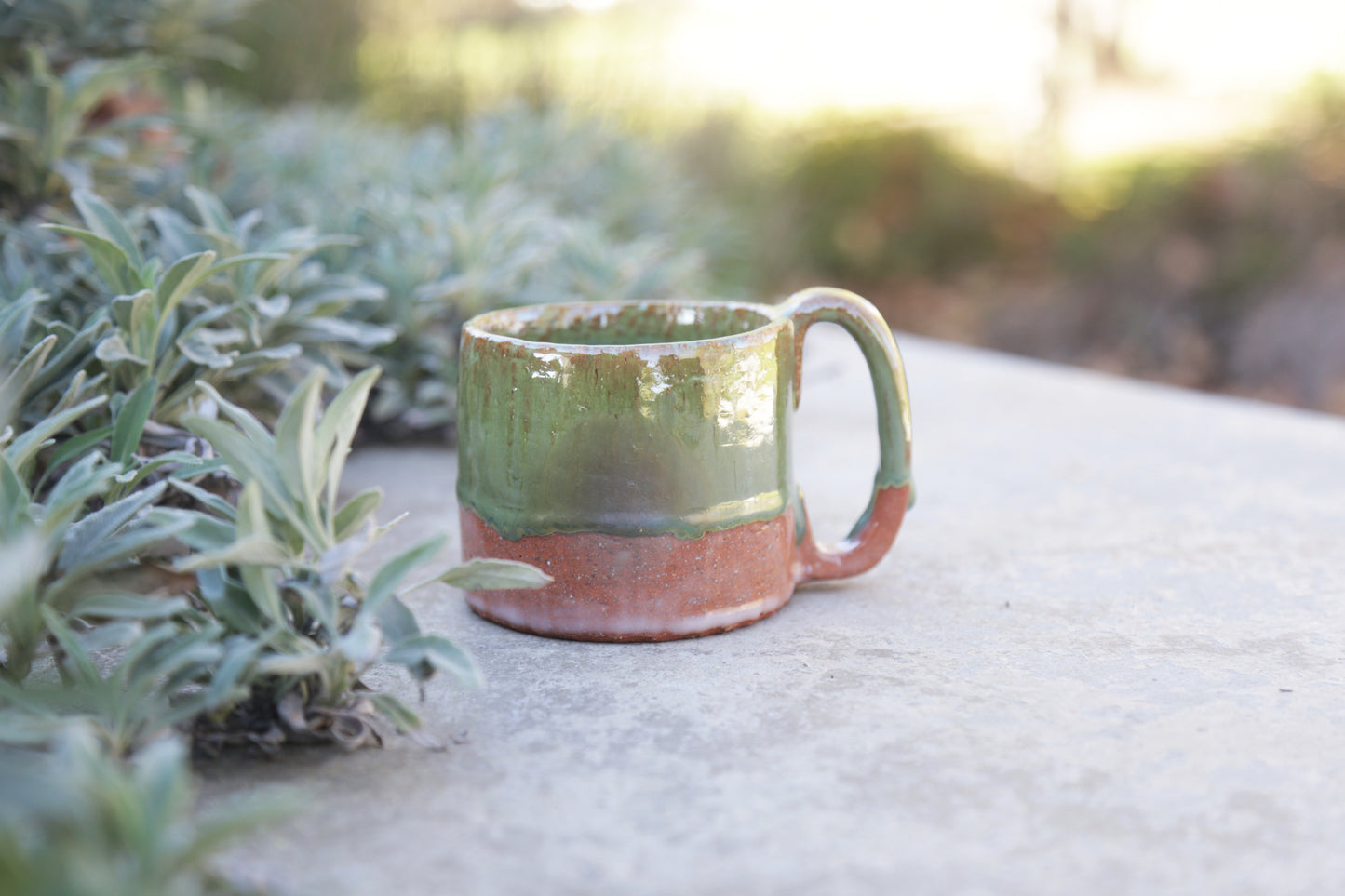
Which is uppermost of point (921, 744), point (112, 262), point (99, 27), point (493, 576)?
point (99, 27)

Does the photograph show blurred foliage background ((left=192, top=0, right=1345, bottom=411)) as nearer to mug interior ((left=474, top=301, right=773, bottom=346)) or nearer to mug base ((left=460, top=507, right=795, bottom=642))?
mug interior ((left=474, top=301, right=773, bottom=346))

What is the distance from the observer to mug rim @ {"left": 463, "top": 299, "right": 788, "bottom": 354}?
1.04 metres

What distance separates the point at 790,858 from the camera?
76 cm

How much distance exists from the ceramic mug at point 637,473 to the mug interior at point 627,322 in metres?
0.08

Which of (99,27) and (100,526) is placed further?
(99,27)

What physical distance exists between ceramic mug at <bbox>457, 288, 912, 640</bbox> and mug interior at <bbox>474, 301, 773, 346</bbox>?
8 cm

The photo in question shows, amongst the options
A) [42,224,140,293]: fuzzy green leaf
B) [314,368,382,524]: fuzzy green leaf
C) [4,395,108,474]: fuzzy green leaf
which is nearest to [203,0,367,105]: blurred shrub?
[42,224,140,293]: fuzzy green leaf

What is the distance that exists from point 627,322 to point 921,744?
574 mm

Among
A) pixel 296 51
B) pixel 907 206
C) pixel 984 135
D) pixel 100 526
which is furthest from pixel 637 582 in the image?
pixel 984 135

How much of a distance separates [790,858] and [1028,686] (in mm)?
352

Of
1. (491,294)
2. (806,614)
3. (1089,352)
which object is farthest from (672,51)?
(806,614)

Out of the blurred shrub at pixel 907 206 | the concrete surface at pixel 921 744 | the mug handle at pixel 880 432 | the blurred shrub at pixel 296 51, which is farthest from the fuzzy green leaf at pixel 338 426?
the blurred shrub at pixel 907 206

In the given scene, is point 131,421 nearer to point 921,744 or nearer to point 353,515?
point 353,515

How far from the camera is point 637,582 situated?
3.52 feet
